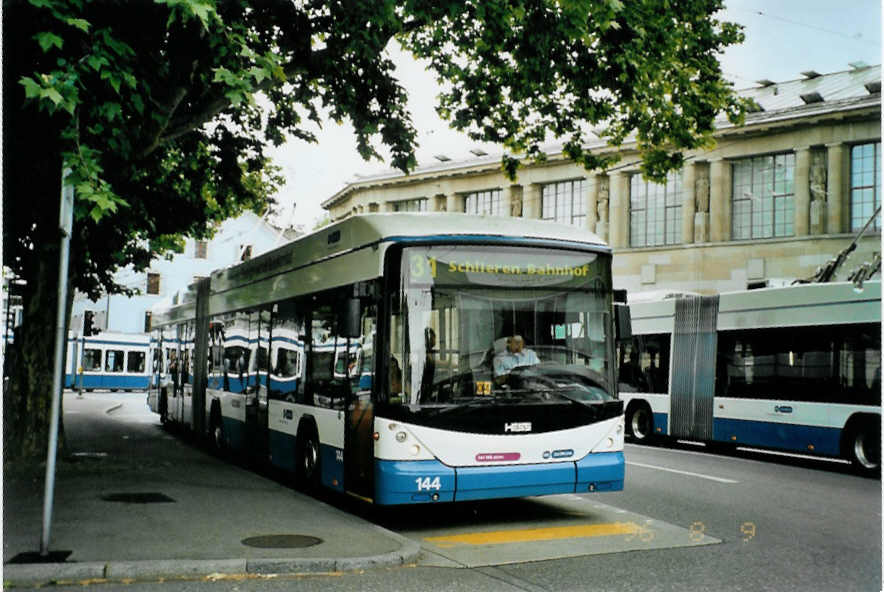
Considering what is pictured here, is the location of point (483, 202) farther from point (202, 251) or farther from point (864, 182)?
point (202, 251)

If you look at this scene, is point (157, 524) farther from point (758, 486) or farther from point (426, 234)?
point (758, 486)

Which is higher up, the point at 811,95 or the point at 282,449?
the point at 811,95

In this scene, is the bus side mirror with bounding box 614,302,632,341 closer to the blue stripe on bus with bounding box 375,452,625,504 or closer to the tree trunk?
the blue stripe on bus with bounding box 375,452,625,504

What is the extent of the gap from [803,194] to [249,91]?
35910 mm

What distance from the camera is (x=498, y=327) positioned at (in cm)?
968

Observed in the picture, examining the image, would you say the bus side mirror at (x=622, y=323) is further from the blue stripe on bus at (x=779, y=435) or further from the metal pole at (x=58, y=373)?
the blue stripe on bus at (x=779, y=435)

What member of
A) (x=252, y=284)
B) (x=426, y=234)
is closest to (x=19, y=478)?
(x=252, y=284)

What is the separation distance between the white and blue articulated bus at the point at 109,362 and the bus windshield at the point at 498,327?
1831 inches

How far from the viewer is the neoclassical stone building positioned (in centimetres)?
3991

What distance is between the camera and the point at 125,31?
9.41 meters

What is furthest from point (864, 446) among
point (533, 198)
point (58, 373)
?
point (533, 198)

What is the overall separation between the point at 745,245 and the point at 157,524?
37.5m

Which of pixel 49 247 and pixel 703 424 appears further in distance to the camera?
pixel 703 424

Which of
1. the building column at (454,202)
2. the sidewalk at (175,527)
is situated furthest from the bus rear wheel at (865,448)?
the building column at (454,202)
